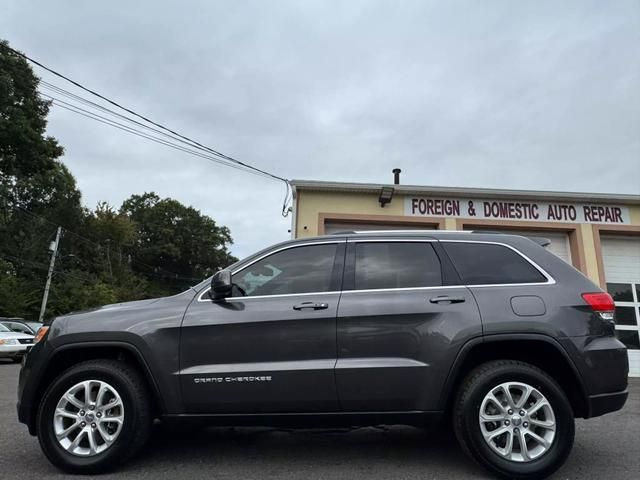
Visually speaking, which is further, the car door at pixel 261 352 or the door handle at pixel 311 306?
the door handle at pixel 311 306

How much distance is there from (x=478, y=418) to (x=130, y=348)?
2606 mm

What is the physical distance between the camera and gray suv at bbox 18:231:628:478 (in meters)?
3.39

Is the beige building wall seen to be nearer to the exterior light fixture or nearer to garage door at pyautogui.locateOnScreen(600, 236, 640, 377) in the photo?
the exterior light fixture

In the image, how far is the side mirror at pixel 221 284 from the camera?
358 cm

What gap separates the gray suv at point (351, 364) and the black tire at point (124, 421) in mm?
10

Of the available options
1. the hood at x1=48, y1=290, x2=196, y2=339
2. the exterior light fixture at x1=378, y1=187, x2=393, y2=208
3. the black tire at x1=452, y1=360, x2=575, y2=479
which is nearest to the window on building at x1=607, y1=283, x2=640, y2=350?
the exterior light fixture at x1=378, y1=187, x2=393, y2=208

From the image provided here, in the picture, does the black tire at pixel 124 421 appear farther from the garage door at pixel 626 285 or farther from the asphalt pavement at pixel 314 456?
the garage door at pixel 626 285

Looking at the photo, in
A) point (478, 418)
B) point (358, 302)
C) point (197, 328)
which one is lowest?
point (478, 418)

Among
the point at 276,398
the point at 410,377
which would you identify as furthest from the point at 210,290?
the point at 410,377

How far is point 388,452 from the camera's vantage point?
3971 mm

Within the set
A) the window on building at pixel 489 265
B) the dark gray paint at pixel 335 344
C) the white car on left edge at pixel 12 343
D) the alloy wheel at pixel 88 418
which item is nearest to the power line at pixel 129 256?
the white car on left edge at pixel 12 343

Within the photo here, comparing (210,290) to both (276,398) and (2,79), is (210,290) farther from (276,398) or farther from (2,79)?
(2,79)

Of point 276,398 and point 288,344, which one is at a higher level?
point 288,344

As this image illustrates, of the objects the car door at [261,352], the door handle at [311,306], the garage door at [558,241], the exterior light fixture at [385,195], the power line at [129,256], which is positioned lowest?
the car door at [261,352]
